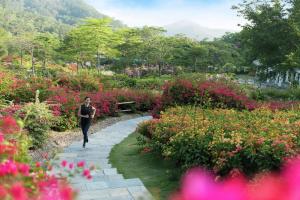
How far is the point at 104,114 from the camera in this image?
19.0 metres

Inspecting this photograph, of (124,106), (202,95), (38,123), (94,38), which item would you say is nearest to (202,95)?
(202,95)

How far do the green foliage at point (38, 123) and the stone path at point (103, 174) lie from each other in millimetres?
706

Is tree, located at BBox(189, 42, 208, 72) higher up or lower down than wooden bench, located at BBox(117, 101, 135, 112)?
higher up

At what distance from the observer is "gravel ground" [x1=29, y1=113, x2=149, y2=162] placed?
35.6 feet

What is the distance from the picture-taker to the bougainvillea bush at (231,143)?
21.9ft

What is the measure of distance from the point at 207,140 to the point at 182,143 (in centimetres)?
71

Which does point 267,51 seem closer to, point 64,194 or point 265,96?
point 265,96

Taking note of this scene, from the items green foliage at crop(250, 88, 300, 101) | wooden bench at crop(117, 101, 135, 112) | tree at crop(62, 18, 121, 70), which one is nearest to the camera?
wooden bench at crop(117, 101, 135, 112)

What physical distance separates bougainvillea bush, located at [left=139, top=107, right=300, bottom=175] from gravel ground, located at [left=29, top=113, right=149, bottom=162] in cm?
263

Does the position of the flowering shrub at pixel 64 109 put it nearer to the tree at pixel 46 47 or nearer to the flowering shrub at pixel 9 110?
the flowering shrub at pixel 9 110

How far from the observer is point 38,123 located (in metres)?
12.0

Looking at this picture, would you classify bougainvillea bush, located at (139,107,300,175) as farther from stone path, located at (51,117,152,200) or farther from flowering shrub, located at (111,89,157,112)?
flowering shrub, located at (111,89,157,112)

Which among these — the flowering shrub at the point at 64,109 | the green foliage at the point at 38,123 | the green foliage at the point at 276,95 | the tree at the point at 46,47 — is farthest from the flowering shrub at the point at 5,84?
→ the tree at the point at 46,47

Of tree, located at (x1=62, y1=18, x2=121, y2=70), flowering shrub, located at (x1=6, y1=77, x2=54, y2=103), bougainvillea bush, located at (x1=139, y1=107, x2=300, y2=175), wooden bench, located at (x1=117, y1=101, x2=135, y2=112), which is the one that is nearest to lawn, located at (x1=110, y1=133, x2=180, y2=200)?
bougainvillea bush, located at (x1=139, y1=107, x2=300, y2=175)
